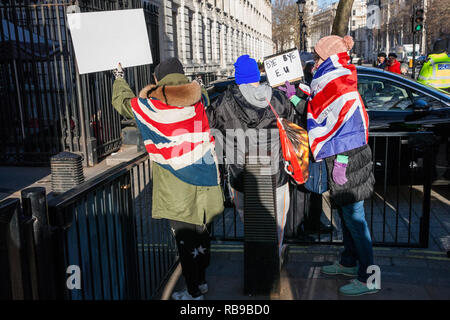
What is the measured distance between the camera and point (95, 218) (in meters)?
2.61

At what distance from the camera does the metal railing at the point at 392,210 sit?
422cm

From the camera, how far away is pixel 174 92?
10.2 feet

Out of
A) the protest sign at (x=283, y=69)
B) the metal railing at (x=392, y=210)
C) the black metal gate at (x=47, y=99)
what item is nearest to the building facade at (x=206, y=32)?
the black metal gate at (x=47, y=99)

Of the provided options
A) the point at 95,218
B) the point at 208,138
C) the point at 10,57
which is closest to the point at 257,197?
the point at 208,138

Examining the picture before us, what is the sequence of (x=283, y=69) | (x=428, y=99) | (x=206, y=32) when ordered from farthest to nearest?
(x=206, y=32) < (x=428, y=99) < (x=283, y=69)

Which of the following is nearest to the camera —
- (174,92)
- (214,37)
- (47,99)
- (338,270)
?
(174,92)

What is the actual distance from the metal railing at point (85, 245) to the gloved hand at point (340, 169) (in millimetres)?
1505

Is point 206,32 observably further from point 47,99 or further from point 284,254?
point 284,254

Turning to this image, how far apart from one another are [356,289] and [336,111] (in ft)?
4.69

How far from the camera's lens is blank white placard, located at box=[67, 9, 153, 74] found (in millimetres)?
3271

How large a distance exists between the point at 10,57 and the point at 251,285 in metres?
7.26

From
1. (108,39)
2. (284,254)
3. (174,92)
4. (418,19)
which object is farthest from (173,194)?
(418,19)

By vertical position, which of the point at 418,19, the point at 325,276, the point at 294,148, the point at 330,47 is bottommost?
the point at 325,276
